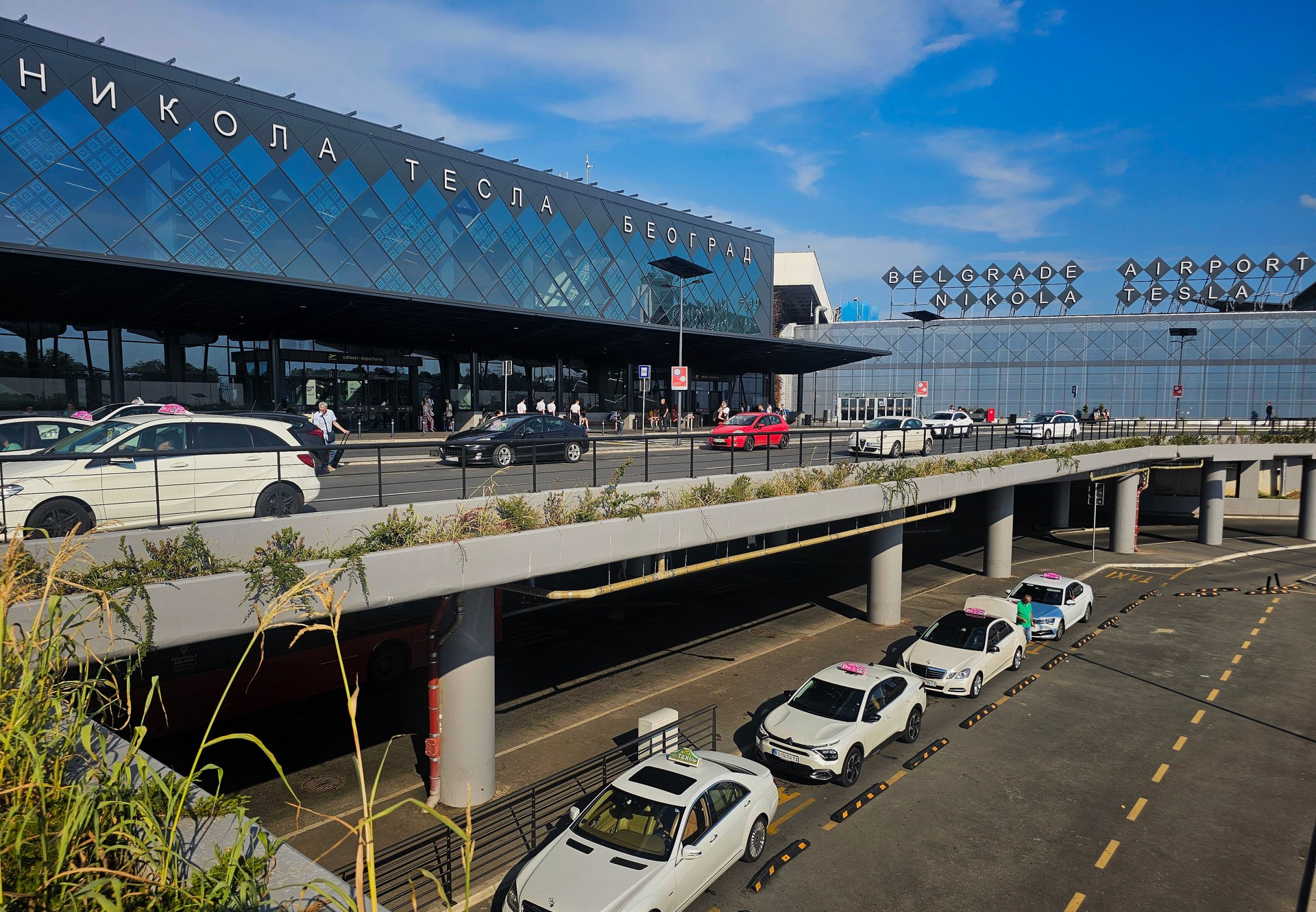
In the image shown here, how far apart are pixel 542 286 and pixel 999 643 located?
41.5m

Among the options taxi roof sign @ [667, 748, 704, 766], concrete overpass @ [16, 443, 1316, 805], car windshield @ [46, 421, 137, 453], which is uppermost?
car windshield @ [46, 421, 137, 453]

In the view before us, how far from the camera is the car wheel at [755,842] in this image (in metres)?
11.5

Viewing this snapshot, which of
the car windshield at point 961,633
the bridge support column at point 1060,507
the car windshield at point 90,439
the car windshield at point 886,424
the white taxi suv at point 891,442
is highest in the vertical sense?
the car windshield at point 90,439

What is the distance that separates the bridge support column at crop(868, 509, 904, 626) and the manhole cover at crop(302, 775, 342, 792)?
16.3m

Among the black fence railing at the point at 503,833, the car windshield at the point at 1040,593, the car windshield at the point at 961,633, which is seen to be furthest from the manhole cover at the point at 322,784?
the car windshield at the point at 1040,593

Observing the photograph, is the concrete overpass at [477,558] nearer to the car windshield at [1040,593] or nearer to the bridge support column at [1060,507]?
the car windshield at [1040,593]

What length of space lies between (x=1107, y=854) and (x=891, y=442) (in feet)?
54.6

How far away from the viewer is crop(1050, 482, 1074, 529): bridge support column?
Answer: 46.3m

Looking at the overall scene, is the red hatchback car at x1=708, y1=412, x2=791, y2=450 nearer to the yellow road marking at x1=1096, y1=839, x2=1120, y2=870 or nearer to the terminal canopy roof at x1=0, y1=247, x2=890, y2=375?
the terminal canopy roof at x1=0, y1=247, x2=890, y2=375

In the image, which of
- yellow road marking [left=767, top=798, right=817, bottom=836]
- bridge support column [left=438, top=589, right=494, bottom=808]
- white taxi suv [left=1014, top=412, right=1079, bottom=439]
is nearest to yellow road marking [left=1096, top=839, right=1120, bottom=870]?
yellow road marking [left=767, top=798, right=817, bottom=836]

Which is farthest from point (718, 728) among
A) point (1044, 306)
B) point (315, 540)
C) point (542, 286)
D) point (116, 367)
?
point (1044, 306)

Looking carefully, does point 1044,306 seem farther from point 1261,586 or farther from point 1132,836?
point 1132,836

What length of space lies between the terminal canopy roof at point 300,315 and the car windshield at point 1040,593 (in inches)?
1026

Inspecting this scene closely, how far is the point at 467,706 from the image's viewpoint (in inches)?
528
